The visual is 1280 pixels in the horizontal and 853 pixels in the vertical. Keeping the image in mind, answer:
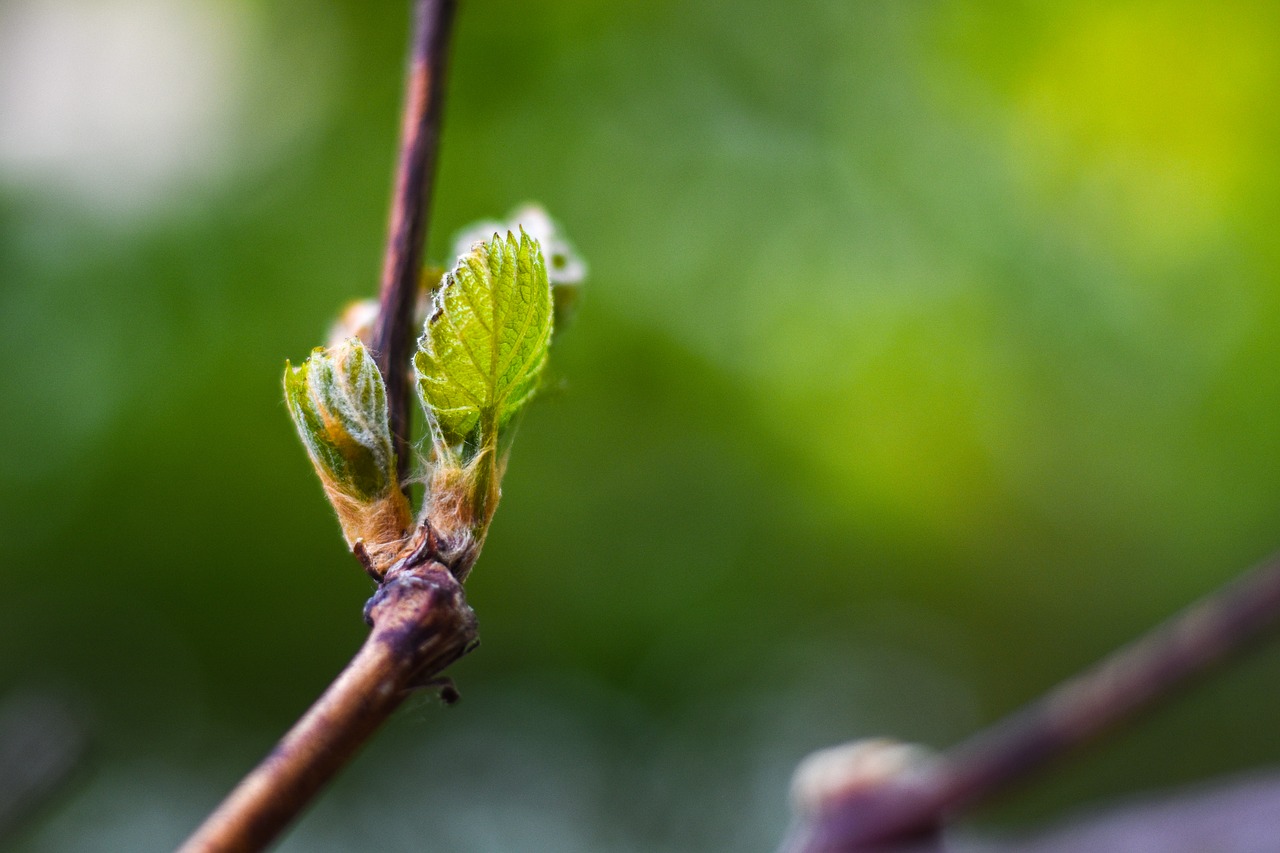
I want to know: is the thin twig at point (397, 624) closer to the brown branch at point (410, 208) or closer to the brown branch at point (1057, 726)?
the brown branch at point (410, 208)

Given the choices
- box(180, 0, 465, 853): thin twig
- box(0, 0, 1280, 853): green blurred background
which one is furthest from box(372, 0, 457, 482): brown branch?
box(0, 0, 1280, 853): green blurred background

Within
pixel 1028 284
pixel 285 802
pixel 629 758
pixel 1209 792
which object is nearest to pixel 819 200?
pixel 1028 284

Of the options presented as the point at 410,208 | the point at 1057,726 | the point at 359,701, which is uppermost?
the point at 1057,726

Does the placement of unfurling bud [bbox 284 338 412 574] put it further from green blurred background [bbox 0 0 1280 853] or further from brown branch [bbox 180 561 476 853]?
green blurred background [bbox 0 0 1280 853]

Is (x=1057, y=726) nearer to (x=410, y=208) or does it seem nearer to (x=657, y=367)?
(x=410, y=208)

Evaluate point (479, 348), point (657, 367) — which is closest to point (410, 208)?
point (479, 348)

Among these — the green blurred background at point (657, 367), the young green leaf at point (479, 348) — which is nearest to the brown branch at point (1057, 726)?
the young green leaf at point (479, 348)
